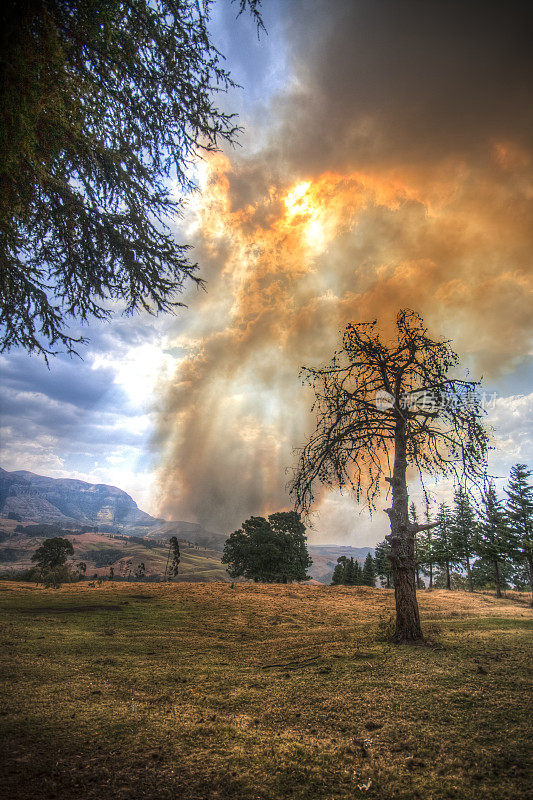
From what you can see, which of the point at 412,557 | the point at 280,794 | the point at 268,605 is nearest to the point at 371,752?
the point at 280,794

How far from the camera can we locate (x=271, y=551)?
4556 centimetres

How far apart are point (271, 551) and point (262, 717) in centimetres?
4427

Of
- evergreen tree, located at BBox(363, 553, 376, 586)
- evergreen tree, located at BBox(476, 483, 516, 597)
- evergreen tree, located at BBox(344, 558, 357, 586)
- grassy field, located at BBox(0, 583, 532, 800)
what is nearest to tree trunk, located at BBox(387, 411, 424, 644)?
grassy field, located at BBox(0, 583, 532, 800)

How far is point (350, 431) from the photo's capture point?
10719 mm

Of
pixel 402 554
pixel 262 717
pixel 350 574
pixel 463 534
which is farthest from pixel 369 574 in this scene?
pixel 262 717

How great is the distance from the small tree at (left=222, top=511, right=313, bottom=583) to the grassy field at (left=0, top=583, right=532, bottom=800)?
Result: 3829 cm

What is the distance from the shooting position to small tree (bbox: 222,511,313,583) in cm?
4559

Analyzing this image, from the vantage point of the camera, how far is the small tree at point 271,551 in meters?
45.6

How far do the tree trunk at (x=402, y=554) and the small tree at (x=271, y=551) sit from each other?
3655cm

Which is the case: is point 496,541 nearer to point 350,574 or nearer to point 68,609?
point 350,574

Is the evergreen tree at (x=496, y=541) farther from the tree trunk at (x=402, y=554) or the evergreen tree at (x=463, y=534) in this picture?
the tree trunk at (x=402, y=554)

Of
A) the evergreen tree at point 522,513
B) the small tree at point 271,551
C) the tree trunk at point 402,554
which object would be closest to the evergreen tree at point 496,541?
the evergreen tree at point 522,513

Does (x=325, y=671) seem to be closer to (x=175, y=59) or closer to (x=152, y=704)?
(x=152, y=704)

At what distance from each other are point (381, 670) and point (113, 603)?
44.5 feet
